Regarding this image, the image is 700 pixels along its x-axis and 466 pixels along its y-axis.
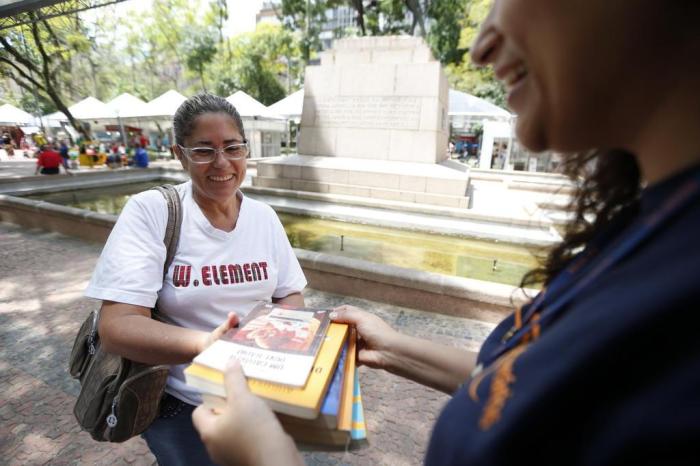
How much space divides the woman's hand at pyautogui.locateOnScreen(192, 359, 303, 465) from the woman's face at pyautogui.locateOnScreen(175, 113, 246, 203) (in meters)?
1.15

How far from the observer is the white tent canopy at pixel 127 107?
69.4 feet

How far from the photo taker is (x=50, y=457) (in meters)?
2.41

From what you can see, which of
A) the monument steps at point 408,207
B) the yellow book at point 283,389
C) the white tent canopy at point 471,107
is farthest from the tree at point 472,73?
the yellow book at point 283,389

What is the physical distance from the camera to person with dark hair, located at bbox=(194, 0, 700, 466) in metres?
0.43

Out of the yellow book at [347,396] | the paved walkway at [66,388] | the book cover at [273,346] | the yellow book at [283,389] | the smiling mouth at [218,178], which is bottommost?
the paved walkway at [66,388]

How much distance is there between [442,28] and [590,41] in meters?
34.2

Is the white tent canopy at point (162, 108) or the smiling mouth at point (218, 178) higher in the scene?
the white tent canopy at point (162, 108)

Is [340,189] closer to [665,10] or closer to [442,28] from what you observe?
[665,10]

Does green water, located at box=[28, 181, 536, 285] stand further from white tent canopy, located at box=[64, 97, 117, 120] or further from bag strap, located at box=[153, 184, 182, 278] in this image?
white tent canopy, located at box=[64, 97, 117, 120]

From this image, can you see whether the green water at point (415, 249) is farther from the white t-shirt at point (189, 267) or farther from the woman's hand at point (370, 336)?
the woman's hand at point (370, 336)

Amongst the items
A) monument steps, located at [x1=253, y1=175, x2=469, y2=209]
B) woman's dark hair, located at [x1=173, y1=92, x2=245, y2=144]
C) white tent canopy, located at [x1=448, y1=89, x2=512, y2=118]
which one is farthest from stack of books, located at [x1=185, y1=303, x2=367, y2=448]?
white tent canopy, located at [x1=448, y1=89, x2=512, y2=118]

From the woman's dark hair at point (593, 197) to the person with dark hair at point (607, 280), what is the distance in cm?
27

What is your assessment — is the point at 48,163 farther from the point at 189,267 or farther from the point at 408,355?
the point at 408,355

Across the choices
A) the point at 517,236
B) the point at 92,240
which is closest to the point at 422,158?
the point at 517,236
